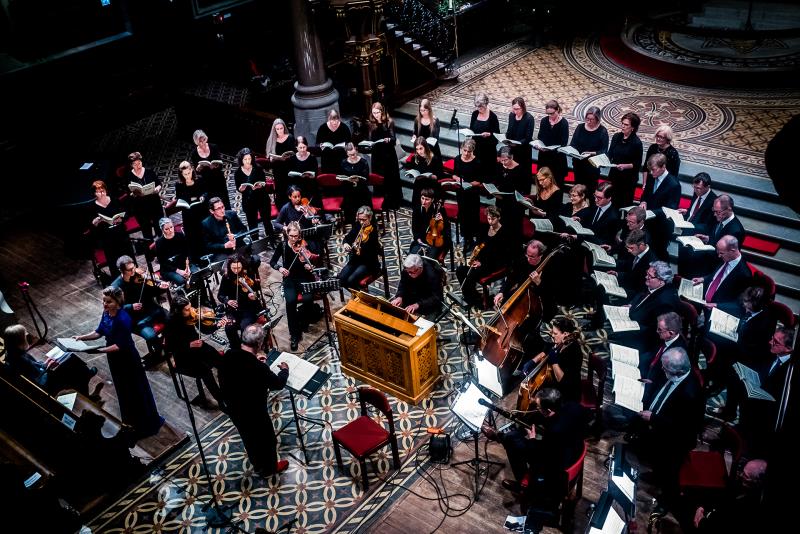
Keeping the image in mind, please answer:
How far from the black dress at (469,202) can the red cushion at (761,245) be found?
315 cm

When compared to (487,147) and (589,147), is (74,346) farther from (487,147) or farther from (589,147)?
(589,147)

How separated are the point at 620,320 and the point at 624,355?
582 mm

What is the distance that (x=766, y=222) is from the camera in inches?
341

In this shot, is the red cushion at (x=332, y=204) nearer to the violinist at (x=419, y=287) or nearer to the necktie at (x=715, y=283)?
the violinist at (x=419, y=287)

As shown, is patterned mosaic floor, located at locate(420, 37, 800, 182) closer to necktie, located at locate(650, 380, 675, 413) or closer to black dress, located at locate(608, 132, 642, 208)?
black dress, located at locate(608, 132, 642, 208)

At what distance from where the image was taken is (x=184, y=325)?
22.8 ft

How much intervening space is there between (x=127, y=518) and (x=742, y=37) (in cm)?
1244

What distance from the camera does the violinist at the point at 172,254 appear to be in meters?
8.38

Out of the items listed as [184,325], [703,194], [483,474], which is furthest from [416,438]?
[703,194]

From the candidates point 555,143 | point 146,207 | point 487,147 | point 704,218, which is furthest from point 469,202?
point 146,207

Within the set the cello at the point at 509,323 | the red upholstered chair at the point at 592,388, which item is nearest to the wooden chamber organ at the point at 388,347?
the cello at the point at 509,323

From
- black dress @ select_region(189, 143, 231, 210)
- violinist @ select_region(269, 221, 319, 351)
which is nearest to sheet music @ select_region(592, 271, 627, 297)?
violinist @ select_region(269, 221, 319, 351)

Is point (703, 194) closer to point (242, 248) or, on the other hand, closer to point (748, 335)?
point (748, 335)

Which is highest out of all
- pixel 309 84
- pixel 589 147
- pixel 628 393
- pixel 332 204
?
pixel 309 84
